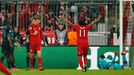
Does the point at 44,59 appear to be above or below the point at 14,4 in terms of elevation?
below

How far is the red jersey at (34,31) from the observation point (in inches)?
880

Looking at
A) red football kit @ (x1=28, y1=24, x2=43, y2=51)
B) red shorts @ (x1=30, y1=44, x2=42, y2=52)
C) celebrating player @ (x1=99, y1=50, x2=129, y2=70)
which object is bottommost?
celebrating player @ (x1=99, y1=50, x2=129, y2=70)

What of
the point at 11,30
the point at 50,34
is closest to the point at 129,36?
the point at 50,34

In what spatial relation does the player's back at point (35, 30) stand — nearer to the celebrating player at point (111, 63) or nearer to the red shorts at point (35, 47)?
the red shorts at point (35, 47)

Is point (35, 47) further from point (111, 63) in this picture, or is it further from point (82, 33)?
point (111, 63)

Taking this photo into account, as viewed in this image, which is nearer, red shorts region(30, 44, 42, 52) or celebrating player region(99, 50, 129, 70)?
red shorts region(30, 44, 42, 52)

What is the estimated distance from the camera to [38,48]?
73.8ft

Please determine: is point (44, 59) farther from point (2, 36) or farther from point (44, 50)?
point (2, 36)

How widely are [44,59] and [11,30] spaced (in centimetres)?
181

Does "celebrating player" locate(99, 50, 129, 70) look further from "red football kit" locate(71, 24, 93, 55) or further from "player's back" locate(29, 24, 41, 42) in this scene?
"player's back" locate(29, 24, 41, 42)

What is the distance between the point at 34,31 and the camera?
22.5 metres

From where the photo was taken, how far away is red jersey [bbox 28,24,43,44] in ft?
73.3

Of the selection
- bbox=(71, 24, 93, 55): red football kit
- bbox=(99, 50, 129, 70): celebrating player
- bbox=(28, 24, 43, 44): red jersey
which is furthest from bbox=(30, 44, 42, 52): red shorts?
bbox=(99, 50, 129, 70): celebrating player

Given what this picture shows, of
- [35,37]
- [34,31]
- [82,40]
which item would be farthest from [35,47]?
[82,40]
